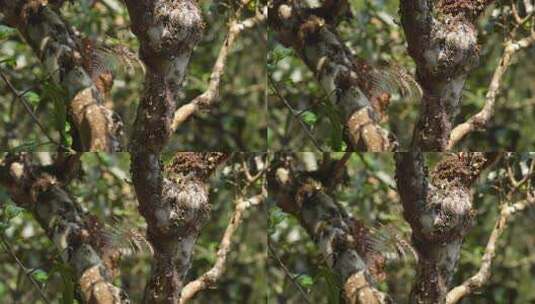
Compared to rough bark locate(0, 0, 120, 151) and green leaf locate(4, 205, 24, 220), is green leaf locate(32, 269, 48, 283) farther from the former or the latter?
rough bark locate(0, 0, 120, 151)

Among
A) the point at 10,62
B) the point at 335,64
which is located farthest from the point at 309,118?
the point at 10,62

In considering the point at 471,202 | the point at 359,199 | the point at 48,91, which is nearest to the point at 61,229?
the point at 48,91

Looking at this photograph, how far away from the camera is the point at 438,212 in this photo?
146 inches

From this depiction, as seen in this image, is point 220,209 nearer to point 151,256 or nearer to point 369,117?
point 151,256

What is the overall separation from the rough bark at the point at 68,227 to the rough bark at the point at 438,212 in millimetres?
978

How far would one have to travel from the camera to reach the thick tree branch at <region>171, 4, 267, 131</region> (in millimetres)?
3604

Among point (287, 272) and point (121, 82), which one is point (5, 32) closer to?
point (121, 82)

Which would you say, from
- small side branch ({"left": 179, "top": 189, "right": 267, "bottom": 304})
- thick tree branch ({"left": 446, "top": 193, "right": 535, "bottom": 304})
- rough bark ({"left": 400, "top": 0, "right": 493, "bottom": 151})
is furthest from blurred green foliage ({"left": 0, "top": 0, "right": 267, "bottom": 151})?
thick tree branch ({"left": 446, "top": 193, "right": 535, "bottom": 304})

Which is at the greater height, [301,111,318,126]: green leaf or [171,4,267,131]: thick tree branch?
[171,4,267,131]: thick tree branch

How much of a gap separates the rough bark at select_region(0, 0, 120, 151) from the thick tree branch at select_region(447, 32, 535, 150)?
1.10 meters

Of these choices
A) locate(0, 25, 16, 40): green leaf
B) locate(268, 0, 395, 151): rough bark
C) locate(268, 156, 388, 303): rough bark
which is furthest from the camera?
locate(268, 156, 388, 303): rough bark

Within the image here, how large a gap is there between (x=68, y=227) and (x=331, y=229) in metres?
0.87

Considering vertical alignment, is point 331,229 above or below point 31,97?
below

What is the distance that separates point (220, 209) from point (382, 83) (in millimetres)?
680
